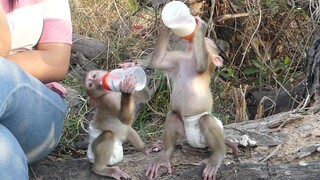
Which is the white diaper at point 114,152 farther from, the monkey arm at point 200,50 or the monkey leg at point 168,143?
the monkey arm at point 200,50

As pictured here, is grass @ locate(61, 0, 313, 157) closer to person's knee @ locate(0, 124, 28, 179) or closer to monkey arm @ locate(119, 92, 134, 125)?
monkey arm @ locate(119, 92, 134, 125)

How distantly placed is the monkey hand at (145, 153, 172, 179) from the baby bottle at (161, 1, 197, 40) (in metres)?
0.53

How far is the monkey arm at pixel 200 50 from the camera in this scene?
8.25 ft

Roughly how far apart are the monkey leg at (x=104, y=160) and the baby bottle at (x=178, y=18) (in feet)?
1.86

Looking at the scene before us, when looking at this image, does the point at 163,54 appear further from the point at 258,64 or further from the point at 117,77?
the point at 258,64

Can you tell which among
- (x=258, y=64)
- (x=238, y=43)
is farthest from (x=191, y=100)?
(x=238, y=43)

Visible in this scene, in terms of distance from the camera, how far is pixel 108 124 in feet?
8.78

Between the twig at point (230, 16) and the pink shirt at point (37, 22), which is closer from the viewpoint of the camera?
the pink shirt at point (37, 22)

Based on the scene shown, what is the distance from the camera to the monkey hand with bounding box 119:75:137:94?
7.65 ft

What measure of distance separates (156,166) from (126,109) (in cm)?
27

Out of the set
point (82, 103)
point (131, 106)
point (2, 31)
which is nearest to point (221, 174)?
point (131, 106)

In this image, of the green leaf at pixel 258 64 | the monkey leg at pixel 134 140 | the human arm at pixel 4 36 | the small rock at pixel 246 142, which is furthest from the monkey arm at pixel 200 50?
the green leaf at pixel 258 64

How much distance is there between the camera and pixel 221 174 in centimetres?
251

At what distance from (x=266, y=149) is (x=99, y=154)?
2.33 feet
